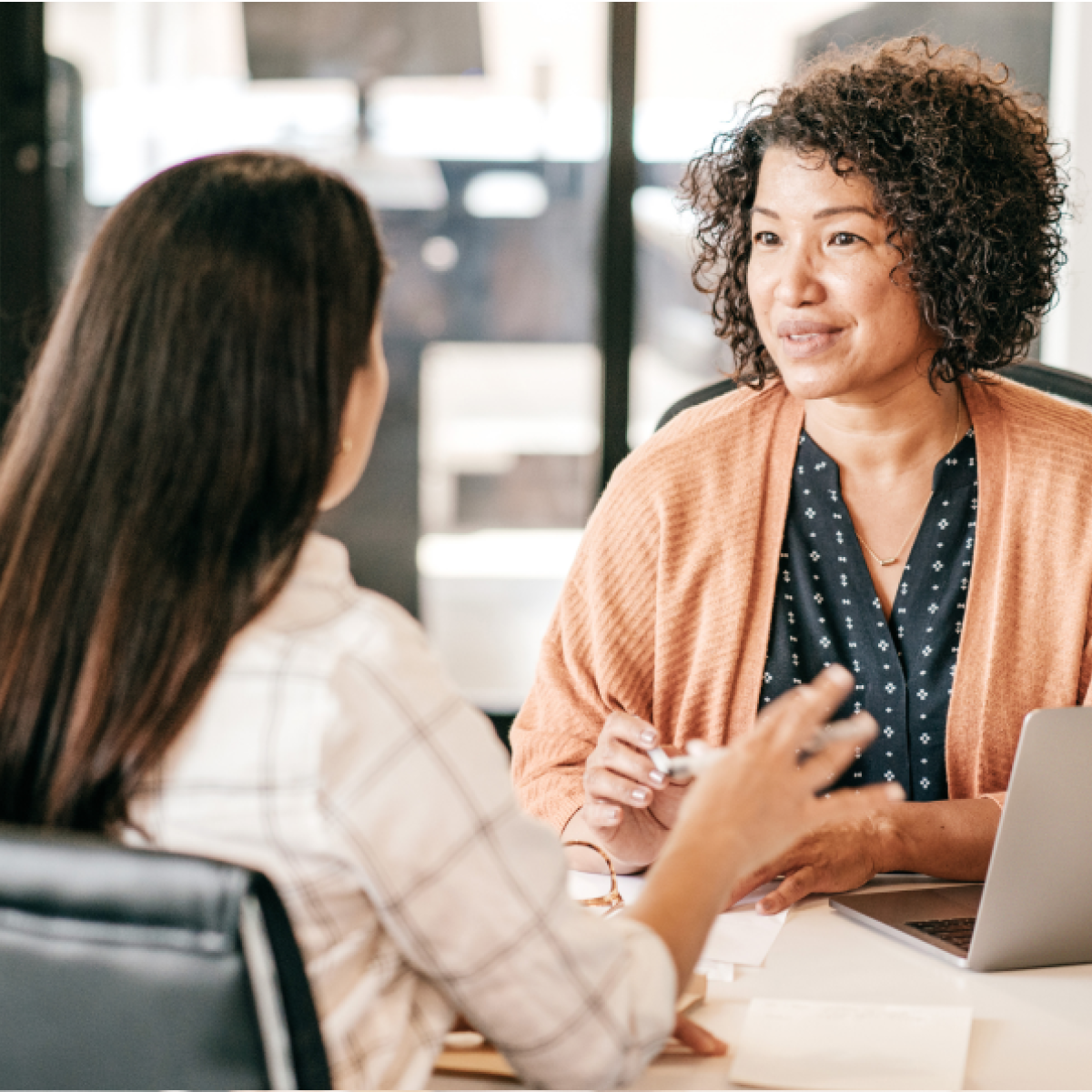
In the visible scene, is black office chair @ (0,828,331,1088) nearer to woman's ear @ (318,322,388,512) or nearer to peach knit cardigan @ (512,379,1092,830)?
woman's ear @ (318,322,388,512)

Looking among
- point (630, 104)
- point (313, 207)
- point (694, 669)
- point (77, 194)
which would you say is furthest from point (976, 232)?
point (77, 194)

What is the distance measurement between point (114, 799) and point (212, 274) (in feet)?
1.07

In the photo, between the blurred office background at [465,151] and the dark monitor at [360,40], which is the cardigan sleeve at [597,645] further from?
the dark monitor at [360,40]

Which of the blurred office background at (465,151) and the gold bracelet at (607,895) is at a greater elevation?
the blurred office background at (465,151)

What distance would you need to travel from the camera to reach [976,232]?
160 centimetres

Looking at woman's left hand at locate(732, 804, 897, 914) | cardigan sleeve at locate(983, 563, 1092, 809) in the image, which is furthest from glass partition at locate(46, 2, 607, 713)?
woman's left hand at locate(732, 804, 897, 914)

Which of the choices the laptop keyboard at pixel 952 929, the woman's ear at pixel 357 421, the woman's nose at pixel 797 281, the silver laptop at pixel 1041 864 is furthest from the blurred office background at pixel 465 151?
the woman's ear at pixel 357 421

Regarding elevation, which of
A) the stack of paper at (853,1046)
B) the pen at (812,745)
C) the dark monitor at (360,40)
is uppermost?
the dark monitor at (360,40)

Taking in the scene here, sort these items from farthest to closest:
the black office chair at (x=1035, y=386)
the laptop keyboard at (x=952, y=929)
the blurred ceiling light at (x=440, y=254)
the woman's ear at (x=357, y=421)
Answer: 1. the blurred ceiling light at (x=440, y=254)
2. the black office chair at (x=1035, y=386)
3. the laptop keyboard at (x=952, y=929)
4. the woman's ear at (x=357, y=421)

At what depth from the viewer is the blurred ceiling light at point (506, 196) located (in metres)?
3.54

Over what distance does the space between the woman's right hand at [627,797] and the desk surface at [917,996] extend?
18 cm

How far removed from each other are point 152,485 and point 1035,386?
1.57 metres

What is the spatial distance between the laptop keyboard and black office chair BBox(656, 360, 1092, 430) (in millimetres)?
881

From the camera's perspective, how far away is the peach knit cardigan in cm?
150
